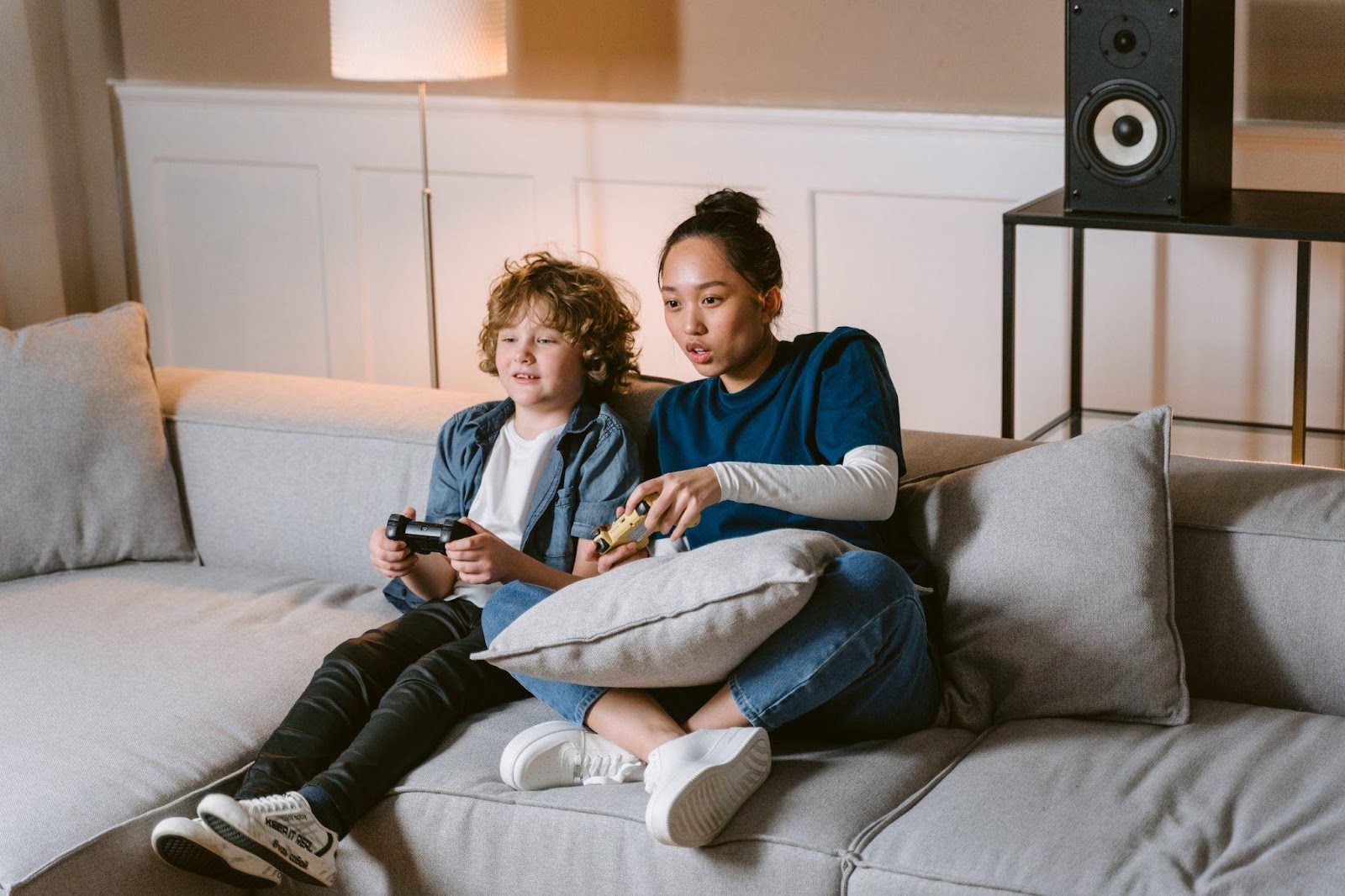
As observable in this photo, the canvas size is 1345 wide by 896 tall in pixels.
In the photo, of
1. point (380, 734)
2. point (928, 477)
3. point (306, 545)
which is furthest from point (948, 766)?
point (306, 545)

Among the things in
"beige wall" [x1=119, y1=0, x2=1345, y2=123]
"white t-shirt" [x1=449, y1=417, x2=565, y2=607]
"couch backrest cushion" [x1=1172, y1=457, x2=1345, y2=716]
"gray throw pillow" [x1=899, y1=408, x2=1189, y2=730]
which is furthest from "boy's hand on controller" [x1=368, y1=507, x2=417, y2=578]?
"beige wall" [x1=119, y1=0, x2=1345, y2=123]

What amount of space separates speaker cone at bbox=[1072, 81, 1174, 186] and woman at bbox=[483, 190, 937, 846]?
28.1 inches

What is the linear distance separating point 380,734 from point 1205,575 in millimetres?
963

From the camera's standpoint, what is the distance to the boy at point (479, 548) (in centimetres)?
163

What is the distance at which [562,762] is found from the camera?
156 centimetres

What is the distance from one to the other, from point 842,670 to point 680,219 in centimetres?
177

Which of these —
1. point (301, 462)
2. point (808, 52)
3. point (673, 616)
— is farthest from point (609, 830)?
point (808, 52)

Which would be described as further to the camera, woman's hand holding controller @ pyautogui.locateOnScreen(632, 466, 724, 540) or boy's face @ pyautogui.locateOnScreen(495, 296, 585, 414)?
boy's face @ pyautogui.locateOnScreen(495, 296, 585, 414)

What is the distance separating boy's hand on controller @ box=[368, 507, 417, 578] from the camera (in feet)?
6.16

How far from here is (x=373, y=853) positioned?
159cm

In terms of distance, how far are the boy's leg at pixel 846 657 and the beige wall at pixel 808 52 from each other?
1483 mm

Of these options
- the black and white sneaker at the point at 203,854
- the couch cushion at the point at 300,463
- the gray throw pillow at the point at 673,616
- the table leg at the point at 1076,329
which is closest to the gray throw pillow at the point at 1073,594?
the gray throw pillow at the point at 673,616

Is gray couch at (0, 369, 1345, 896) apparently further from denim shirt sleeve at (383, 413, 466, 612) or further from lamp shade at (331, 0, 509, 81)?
lamp shade at (331, 0, 509, 81)

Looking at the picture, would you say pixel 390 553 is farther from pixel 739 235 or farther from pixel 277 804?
pixel 739 235
